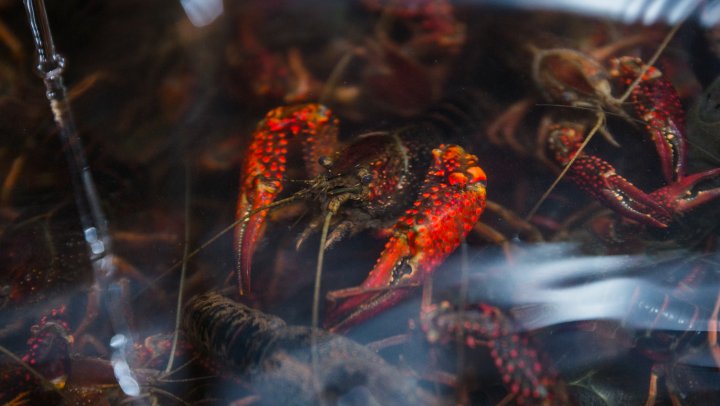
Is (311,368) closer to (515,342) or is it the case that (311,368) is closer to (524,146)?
(515,342)

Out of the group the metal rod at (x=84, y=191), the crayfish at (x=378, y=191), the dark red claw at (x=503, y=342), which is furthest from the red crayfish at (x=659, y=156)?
the metal rod at (x=84, y=191)

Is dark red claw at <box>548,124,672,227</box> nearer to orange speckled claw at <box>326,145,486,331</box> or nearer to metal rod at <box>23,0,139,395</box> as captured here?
orange speckled claw at <box>326,145,486,331</box>

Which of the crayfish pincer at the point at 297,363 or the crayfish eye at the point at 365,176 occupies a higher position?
the crayfish eye at the point at 365,176

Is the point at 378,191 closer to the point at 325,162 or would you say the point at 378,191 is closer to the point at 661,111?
the point at 325,162

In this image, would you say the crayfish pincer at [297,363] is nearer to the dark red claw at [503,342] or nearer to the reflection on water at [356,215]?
the reflection on water at [356,215]

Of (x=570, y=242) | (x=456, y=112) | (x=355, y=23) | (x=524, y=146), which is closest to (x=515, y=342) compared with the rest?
(x=570, y=242)

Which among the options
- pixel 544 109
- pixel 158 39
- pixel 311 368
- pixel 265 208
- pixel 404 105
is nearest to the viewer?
pixel 311 368

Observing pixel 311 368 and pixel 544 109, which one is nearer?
pixel 311 368

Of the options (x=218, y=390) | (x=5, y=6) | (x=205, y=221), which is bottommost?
(x=218, y=390)

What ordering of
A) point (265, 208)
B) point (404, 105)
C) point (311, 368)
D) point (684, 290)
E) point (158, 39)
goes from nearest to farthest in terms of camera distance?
point (311, 368) → point (684, 290) → point (265, 208) → point (404, 105) → point (158, 39)
